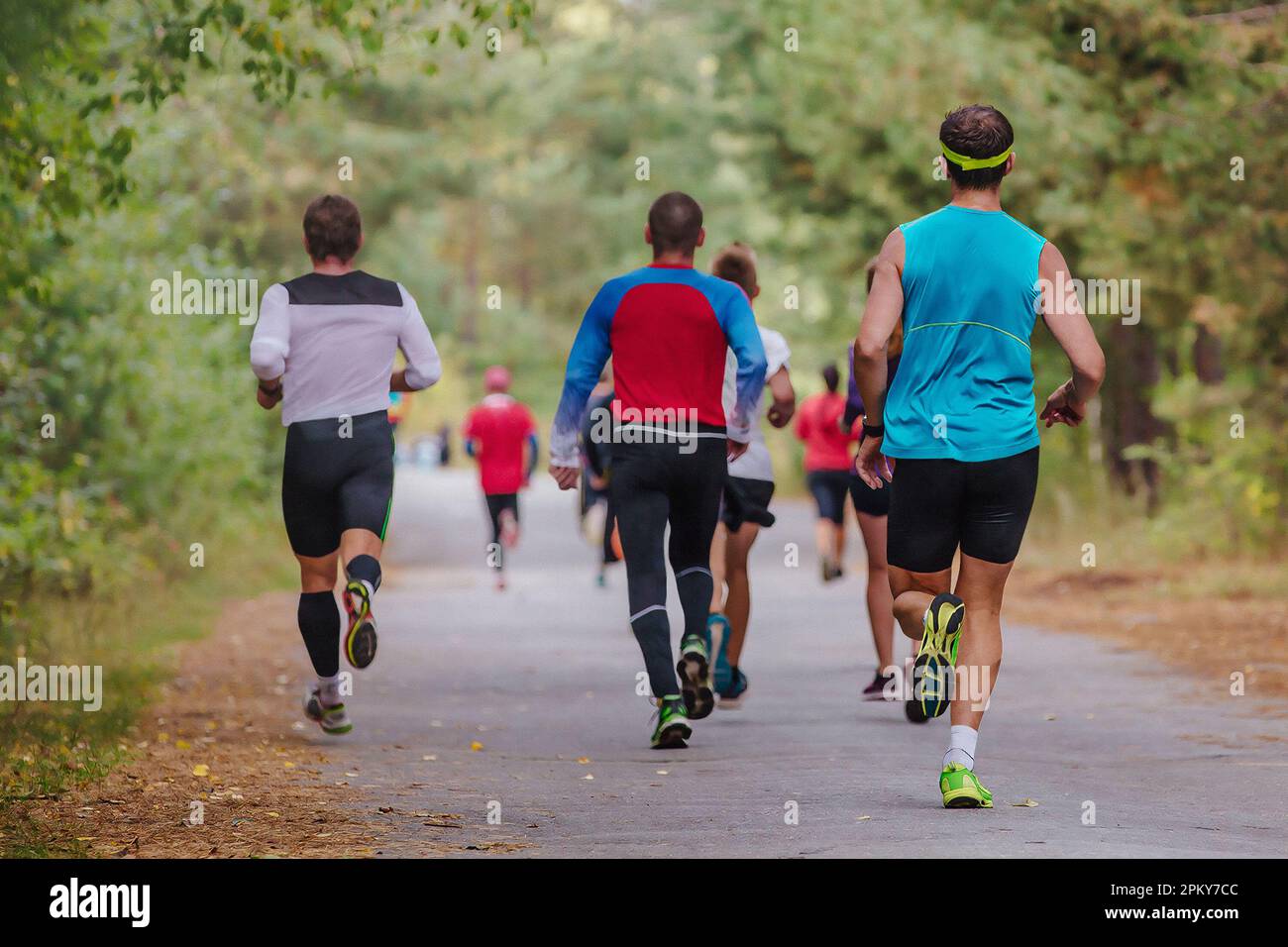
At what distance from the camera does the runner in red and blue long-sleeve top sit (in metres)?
8.58

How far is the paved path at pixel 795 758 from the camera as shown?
646cm

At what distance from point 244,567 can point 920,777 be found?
13194mm

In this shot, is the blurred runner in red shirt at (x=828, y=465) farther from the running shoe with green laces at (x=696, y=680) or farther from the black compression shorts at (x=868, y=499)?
the running shoe with green laces at (x=696, y=680)

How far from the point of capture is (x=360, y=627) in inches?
329

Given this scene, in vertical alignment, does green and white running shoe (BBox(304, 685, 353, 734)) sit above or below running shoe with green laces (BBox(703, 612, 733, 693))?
below

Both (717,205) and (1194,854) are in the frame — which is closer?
(1194,854)

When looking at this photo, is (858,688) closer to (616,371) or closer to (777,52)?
(616,371)

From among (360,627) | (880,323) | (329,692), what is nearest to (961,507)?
(880,323)

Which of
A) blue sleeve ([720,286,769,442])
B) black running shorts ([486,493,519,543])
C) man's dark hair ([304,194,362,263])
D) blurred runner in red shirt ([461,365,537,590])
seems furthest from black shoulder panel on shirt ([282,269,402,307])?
black running shorts ([486,493,519,543])

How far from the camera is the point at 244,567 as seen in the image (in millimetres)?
20016

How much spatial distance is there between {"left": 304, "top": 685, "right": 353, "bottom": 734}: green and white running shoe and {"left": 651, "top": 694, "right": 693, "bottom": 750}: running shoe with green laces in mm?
1467

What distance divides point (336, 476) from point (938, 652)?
304 centimetres

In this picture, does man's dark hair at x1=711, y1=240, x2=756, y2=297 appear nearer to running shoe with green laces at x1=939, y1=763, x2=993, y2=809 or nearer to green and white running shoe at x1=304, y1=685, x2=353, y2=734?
green and white running shoe at x1=304, y1=685, x2=353, y2=734
